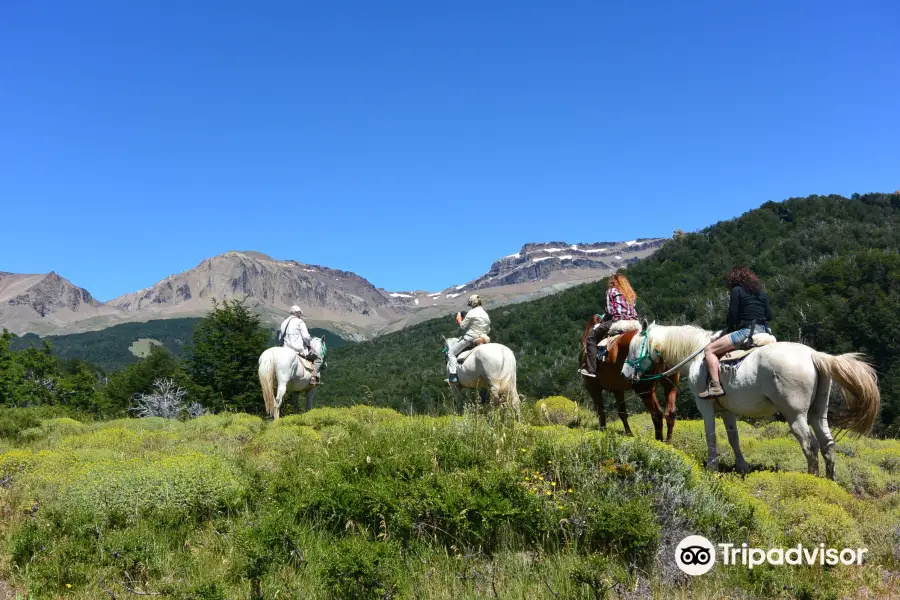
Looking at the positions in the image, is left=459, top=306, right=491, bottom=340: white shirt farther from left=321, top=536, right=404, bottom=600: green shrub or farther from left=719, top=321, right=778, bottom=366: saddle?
left=321, top=536, right=404, bottom=600: green shrub

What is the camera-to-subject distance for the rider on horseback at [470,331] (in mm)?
11758

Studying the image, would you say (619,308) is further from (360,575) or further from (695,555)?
(360,575)

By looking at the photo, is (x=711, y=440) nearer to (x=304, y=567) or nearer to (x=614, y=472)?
(x=614, y=472)

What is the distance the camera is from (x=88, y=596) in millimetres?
3816

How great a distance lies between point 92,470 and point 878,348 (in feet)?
116

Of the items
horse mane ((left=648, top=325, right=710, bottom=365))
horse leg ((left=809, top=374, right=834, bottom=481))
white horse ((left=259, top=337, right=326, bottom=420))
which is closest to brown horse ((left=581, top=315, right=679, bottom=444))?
horse mane ((left=648, top=325, right=710, bottom=365))

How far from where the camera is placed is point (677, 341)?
819 centimetres

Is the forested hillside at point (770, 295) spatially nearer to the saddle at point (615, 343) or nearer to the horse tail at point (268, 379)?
the horse tail at point (268, 379)

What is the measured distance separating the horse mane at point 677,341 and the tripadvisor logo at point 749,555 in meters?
3.91

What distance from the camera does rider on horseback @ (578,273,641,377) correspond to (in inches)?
380

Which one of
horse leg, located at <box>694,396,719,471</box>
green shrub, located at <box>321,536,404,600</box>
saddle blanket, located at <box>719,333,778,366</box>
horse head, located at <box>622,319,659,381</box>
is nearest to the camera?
green shrub, located at <box>321,536,404,600</box>

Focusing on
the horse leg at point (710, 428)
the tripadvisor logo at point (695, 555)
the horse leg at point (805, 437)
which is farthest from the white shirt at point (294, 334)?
the tripadvisor logo at point (695, 555)

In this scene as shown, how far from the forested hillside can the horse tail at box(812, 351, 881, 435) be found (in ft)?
44.7

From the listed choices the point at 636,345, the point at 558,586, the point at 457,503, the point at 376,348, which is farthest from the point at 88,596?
the point at 376,348
